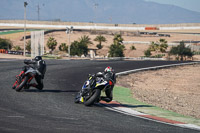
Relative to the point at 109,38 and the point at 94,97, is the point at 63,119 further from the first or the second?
the point at 109,38

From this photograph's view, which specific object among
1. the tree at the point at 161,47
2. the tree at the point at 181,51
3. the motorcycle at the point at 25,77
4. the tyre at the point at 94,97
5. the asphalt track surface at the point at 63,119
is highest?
the tree at the point at 161,47

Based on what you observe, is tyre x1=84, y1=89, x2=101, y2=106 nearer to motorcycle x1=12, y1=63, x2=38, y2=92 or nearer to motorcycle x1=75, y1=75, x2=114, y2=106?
motorcycle x1=75, y1=75, x2=114, y2=106

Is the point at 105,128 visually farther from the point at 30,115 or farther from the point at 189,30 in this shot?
the point at 189,30

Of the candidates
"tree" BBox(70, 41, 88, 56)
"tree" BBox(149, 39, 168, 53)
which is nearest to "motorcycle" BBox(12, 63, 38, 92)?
"tree" BBox(70, 41, 88, 56)

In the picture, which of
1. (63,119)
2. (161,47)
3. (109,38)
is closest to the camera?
(63,119)

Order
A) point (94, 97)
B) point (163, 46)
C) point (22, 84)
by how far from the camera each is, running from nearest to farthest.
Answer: point (94, 97) < point (22, 84) < point (163, 46)

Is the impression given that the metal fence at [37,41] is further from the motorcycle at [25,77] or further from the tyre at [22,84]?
the tyre at [22,84]

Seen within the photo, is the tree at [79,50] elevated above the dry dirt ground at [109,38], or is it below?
below

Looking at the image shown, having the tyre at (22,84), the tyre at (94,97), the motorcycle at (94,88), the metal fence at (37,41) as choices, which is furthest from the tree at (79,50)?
the tyre at (94,97)

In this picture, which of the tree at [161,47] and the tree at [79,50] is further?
the tree at [161,47]

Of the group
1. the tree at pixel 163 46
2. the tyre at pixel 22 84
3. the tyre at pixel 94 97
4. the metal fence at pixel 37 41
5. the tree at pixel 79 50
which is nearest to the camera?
the tyre at pixel 94 97

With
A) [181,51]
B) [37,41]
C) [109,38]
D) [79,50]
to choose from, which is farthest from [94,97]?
[109,38]

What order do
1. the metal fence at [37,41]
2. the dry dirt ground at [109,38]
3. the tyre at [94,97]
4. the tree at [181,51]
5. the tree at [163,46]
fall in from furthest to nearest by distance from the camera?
the dry dirt ground at [109,38], the tree at [163,46], the tree at [181,51], the metal fence at [37,41], the tyre at [94,97]

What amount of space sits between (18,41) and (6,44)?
96.7 ft
